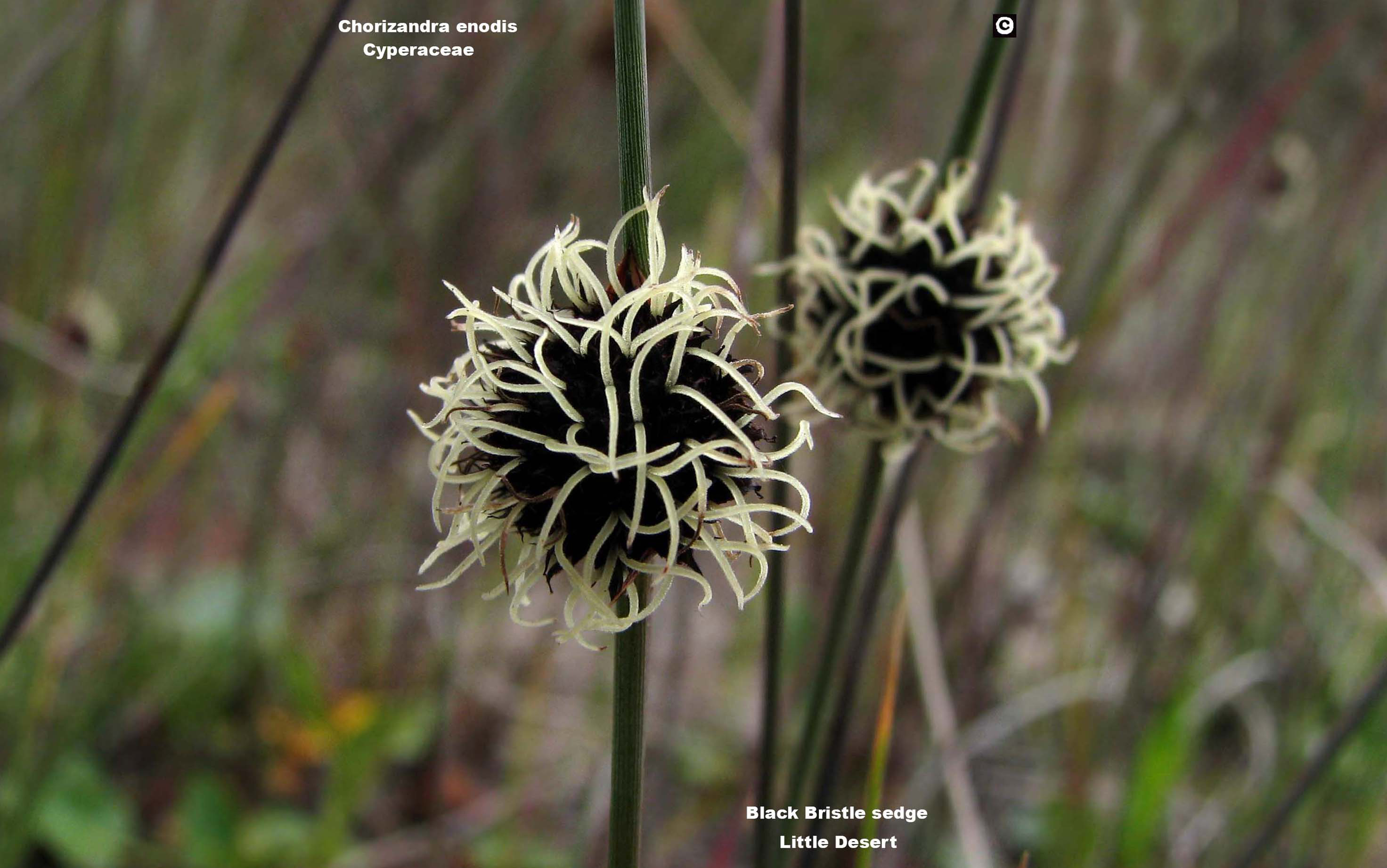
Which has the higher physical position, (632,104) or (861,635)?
(632,104)

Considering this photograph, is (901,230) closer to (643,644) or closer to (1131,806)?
(643,644)

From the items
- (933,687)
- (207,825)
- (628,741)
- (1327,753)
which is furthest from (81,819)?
(1327,753)

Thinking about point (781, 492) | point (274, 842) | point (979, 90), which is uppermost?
point (979, 90)

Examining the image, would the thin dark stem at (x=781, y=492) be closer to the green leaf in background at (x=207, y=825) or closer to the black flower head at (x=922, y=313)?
the black flower head at (x=922, y=313)

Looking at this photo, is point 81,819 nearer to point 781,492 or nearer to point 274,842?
point 274,842

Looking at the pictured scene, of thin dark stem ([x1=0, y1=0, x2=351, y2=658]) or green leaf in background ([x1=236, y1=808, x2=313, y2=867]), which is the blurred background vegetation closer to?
green leaf in background ([x1=236, y1=808, x2=313, y2=867])

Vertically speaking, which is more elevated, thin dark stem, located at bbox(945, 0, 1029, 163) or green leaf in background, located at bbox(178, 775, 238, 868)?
thin dark stem, located at bbox(945, 0, 1029, 163)

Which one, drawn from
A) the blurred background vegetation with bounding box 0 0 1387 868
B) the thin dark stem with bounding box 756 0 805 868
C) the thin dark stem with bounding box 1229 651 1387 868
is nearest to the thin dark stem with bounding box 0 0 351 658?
the thin dark stem with bounding box 756 0 805 868
